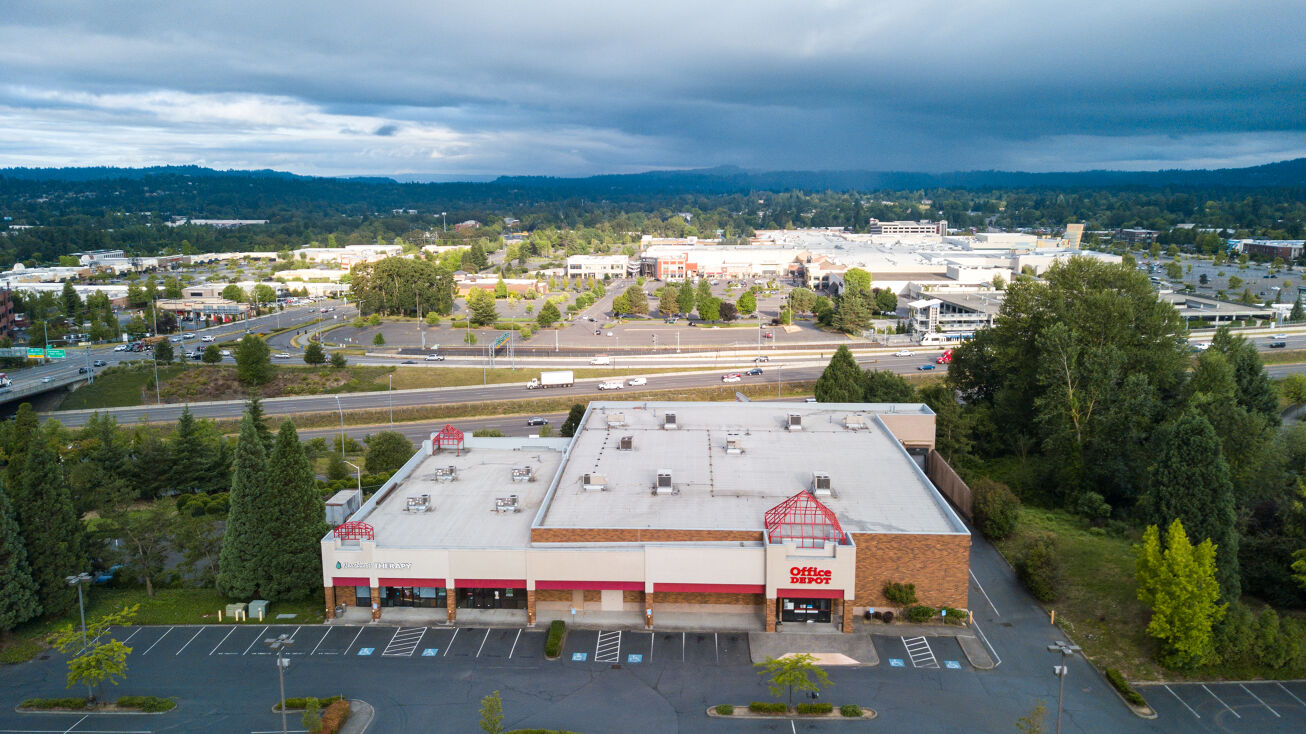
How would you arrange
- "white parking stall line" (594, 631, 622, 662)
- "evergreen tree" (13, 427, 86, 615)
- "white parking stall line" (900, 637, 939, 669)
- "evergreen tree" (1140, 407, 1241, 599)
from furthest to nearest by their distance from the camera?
"evergreen tree" (13, 427, 86, 615) < "evergreen tree" (1140, 407, 1241, 599) < "white parking stall line" (594, 631, 622, 662) < "white parking stall line" (900, 637, 939, 669)

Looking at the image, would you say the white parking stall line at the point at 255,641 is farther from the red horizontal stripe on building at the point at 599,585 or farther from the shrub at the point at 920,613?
the shrub at the point at 920,613

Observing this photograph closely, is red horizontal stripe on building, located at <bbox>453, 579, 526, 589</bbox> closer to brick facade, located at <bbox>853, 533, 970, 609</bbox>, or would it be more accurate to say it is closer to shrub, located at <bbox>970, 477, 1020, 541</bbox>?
brick facade, located at <bbox>853, 533, 970, 609</bbox>

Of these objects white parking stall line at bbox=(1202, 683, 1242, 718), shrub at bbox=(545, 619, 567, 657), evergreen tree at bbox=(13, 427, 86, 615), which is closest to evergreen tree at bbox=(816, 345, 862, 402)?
white parking stall line at bbox=(1202, 683, 1242, 718)

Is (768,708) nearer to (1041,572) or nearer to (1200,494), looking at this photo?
(1041,572)

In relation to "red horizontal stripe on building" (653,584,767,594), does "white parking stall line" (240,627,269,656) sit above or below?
below

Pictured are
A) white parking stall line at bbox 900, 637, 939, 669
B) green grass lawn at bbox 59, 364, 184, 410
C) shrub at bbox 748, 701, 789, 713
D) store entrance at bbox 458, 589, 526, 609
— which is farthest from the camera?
green grass lawn at bbox 59, 364, 184, 410

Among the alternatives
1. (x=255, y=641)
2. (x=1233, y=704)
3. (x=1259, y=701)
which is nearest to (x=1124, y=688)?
(x=1233, y=704)

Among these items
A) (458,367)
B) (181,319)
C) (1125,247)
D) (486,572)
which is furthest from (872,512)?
(1125,247)
